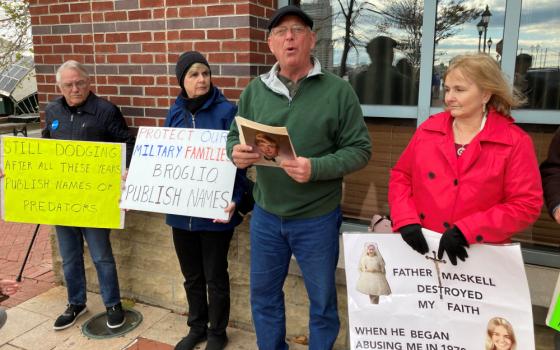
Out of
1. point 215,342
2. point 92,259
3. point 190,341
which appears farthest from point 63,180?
point 215,342

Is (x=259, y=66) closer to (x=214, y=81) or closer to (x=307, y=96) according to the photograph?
(x=214, y=81)

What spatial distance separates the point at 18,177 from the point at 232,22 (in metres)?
1.97

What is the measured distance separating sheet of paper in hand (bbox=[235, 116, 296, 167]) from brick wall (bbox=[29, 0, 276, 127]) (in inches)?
45.6

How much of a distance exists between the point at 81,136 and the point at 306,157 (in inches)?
71.3

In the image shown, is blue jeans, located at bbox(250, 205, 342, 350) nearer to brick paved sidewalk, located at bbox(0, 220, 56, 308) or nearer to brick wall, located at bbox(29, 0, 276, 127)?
brick wall, located at bbox(29, 0, 276, 127)

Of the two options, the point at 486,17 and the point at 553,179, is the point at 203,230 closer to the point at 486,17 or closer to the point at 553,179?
the point at 553,179

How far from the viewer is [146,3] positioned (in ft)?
11.2

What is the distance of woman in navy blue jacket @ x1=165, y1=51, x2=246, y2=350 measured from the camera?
2.74 metres

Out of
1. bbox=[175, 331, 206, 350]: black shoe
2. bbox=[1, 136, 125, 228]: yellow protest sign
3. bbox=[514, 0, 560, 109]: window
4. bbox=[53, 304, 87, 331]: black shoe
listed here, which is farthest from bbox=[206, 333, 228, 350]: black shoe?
bbox=[514, 0, 560, 109]: window

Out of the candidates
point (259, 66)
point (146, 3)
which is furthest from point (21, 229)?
point (259, 66)

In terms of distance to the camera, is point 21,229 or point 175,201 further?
point 21,229

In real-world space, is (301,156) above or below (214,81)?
below

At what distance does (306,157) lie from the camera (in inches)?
88.7

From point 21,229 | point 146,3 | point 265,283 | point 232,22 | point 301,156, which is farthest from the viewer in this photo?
point 21,229
